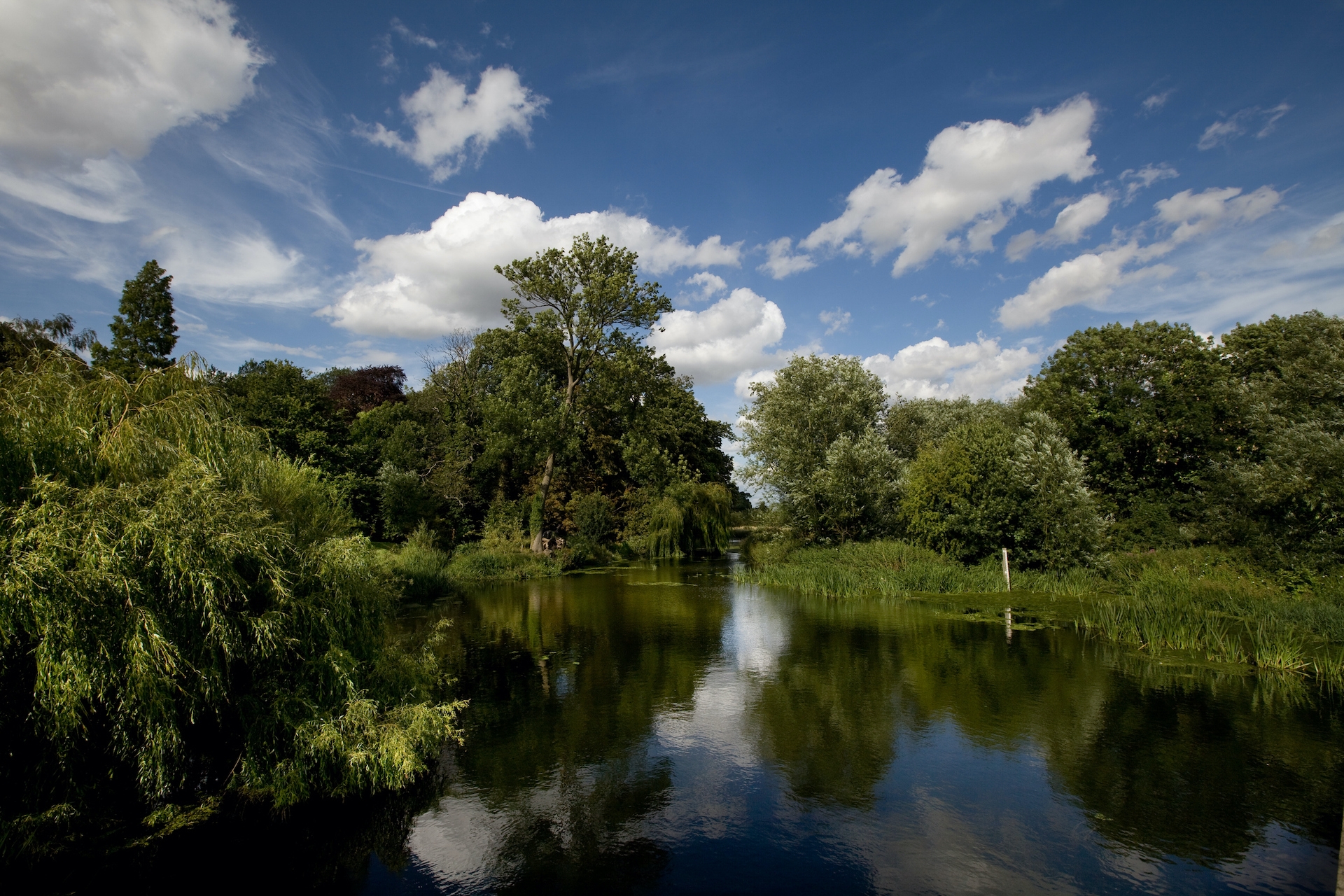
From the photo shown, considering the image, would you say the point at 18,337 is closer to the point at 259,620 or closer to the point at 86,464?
the point at 86,464

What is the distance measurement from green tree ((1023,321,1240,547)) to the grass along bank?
10.7ft

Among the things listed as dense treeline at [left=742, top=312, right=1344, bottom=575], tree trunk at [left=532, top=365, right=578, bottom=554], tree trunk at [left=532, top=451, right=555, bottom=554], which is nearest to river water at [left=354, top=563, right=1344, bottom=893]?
dense treeline at [left=742, top=312, right=1344, bottom=575]

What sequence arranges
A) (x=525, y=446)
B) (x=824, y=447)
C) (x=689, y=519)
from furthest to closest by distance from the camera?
(x=689, y=519), (x=525, y=446), (x=824, y=447)

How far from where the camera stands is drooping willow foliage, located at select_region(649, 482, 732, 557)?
34625 millimetres

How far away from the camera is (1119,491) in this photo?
86.4 feet

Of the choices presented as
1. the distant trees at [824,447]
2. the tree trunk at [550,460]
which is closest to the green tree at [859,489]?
the distant trees at [824,447]

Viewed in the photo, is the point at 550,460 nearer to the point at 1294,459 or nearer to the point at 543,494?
the point at 543,494

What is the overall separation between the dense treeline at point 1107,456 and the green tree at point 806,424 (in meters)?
0.07

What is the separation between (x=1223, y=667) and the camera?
12141 mm

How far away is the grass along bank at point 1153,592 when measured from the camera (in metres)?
12.8

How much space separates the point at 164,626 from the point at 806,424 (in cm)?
2689

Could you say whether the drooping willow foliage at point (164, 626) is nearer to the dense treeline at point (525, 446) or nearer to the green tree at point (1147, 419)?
the dense treeline at point (525, 446)

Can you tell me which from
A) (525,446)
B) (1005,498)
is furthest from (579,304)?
(1005,498)

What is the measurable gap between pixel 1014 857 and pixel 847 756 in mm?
2561
